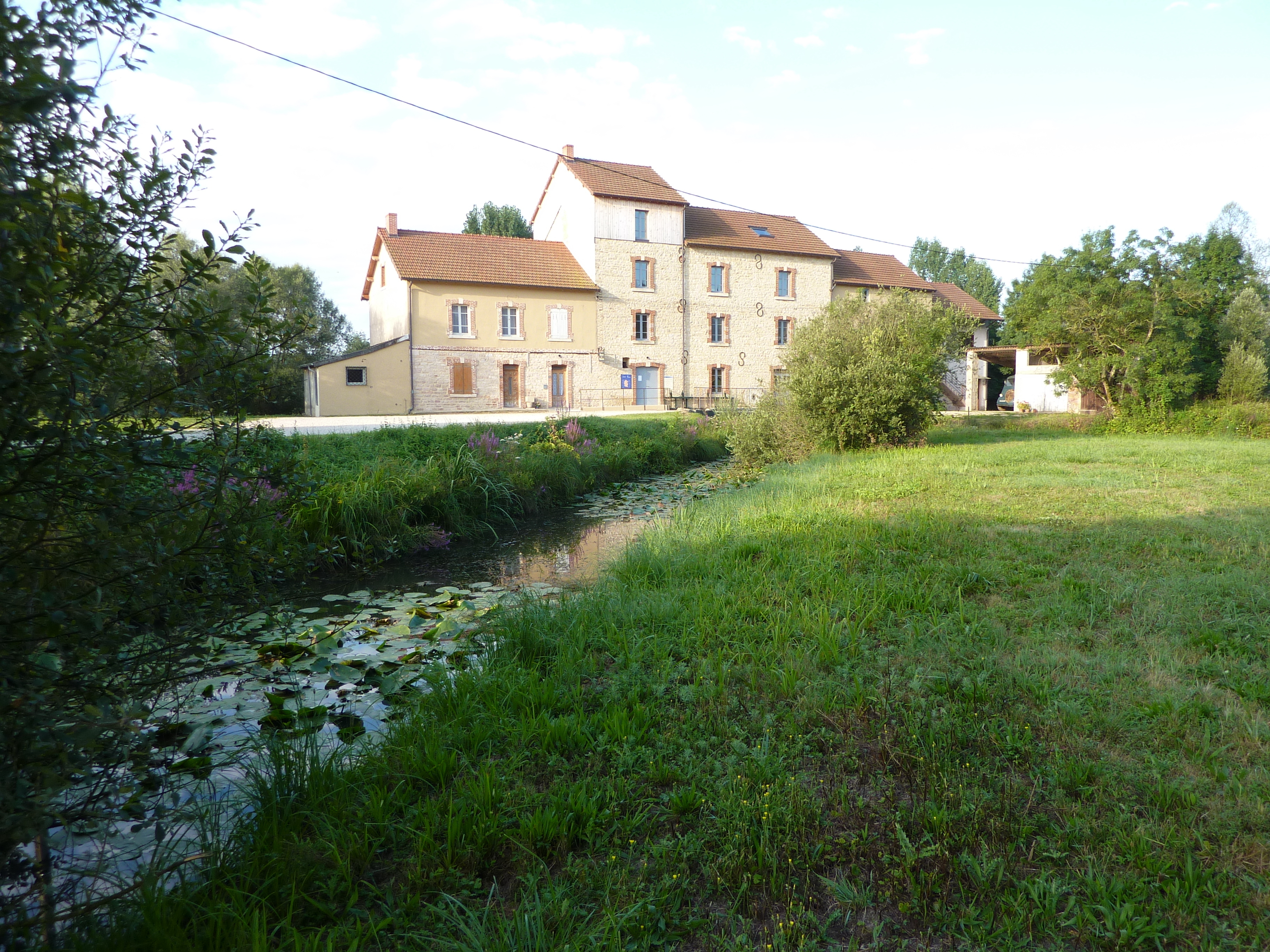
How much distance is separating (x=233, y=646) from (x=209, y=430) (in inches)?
112

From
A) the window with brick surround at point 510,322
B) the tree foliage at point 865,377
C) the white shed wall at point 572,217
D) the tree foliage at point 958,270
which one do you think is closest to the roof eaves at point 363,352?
the window with brick surround at point 510,322

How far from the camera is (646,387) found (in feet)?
110

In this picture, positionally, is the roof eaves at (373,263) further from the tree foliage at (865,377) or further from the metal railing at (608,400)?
the tree foliage at (865,377)

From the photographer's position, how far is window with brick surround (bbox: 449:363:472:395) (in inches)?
1163

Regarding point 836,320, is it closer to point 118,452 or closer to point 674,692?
point 674,692

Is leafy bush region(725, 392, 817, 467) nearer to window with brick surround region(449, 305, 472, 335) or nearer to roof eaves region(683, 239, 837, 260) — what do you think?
window with brick surround region(449, 305, 472, 335)

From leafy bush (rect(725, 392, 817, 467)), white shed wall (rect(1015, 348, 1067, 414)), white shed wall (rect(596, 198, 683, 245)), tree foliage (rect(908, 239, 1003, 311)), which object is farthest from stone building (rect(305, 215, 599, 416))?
tree foliage (rect(908, 239, 1003, 311))

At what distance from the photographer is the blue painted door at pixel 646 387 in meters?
33.3

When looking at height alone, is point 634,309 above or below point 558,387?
above

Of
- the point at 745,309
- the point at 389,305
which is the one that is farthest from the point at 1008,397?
the point at 389,305

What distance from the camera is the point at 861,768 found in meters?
2.86

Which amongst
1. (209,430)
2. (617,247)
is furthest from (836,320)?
(617,247)

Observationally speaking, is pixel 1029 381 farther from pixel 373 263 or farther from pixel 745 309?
pixel 373 263

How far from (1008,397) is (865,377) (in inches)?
1080
